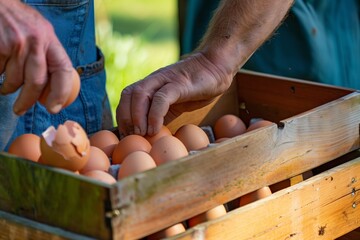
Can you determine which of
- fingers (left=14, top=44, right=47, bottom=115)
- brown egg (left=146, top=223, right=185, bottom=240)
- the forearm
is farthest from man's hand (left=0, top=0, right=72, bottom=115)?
the forearm

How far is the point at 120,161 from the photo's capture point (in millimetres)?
2238

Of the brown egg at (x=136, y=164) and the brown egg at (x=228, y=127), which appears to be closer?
the brown egg at (x=136, y=164)

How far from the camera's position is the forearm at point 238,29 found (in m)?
2.60

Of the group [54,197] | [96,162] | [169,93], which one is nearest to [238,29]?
[169,93]

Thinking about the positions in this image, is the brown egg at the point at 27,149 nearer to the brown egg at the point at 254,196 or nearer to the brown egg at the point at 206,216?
the brown egg at the point at 206,216

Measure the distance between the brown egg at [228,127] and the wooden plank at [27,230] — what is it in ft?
2.95

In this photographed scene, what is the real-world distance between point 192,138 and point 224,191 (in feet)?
1.21

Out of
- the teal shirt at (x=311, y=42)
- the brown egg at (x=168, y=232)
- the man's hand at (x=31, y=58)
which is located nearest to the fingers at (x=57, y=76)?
the man's hand at (x=31, y=58)

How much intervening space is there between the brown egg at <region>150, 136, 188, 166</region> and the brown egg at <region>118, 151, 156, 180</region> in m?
0.08

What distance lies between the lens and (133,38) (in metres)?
5.38

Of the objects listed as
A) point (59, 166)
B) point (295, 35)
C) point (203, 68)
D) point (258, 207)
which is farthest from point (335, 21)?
point (59, 166)

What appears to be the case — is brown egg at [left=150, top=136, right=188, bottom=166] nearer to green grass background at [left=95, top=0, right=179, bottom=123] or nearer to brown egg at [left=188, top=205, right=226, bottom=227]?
brown egg at [left=188, top=205, right=226, bottom=227]

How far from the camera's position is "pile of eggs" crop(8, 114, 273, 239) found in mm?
1877

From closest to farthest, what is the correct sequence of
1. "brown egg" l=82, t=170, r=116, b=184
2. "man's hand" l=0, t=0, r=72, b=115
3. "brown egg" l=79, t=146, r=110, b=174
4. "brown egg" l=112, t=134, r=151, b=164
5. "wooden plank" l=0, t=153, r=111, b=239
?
1. "wooden plank" l=0, t=153, r=111, b=239
2. "man's hand" l=0, t=0, r=72, b=115
3. "brown egg" l=82, t=170, r=116, b=184
4. "brown egg" l=79, t=146, r=110, b=174
5. "brown egg" l=112, t=134, r=151, b=164
